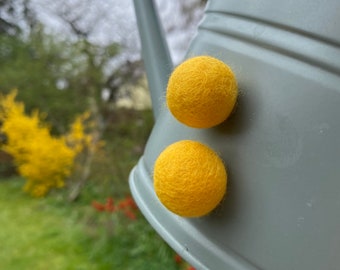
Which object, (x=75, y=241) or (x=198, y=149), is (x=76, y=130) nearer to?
(x=75, y=241)

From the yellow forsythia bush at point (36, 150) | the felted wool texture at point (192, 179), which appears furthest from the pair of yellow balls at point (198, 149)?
the yellow forsythia bush at point (36, 150)

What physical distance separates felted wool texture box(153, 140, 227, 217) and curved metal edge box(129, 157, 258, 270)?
0.03 metres

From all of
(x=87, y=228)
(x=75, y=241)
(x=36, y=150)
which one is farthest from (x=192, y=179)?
(x=36, y=150)

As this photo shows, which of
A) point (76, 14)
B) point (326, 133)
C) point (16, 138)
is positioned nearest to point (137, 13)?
point (326, 133)

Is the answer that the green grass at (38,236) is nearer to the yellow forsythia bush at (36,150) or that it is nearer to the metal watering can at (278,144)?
the yellow forsythia bush at (36,150)

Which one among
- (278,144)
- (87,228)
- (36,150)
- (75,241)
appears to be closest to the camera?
(278,144)

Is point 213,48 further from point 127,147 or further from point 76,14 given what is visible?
point 127,147

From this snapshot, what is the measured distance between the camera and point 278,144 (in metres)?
0.27

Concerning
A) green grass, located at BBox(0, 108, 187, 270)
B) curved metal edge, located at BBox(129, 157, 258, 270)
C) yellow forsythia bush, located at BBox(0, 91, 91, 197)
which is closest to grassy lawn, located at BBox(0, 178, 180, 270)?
green grass, located at BBox(0, 108, 187, 270)

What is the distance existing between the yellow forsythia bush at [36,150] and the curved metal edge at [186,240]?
184 cm

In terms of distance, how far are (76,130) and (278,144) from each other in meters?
2.00

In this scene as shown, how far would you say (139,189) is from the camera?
409 millimetres

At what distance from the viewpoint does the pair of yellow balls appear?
0.29 m

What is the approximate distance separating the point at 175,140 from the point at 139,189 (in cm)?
9
